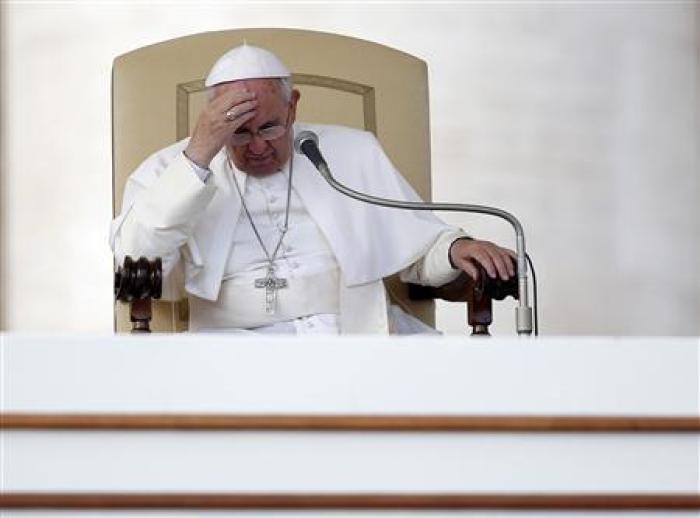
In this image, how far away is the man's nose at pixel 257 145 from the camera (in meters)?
3.30

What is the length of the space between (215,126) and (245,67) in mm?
194

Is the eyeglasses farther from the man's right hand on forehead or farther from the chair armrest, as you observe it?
the chair armrest

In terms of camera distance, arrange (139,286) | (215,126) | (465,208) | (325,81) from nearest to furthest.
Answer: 1. (465,208)
2. (139,286)
3. (215,126)
4. (325,81)

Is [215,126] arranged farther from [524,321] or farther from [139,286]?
[524,321]

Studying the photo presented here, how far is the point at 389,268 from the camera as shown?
135 inches

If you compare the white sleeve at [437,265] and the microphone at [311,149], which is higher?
the microphone at [311,149]

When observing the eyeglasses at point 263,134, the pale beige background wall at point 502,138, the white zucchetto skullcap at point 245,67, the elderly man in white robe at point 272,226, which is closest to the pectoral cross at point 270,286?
the elderly man in white robe at point 272,226

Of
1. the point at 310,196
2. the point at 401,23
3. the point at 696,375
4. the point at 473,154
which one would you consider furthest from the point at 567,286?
the point at 696,375

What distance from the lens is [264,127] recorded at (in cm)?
325

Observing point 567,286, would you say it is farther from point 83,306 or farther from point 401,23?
point 83,306

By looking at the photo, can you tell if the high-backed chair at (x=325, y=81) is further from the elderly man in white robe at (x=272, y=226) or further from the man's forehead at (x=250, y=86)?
the man's forehead at (x=250, y=86)

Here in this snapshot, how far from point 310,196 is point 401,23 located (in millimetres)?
2307

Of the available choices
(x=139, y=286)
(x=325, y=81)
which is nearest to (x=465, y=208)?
(x=139, y=286)

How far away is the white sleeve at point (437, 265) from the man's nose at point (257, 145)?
39 cm
